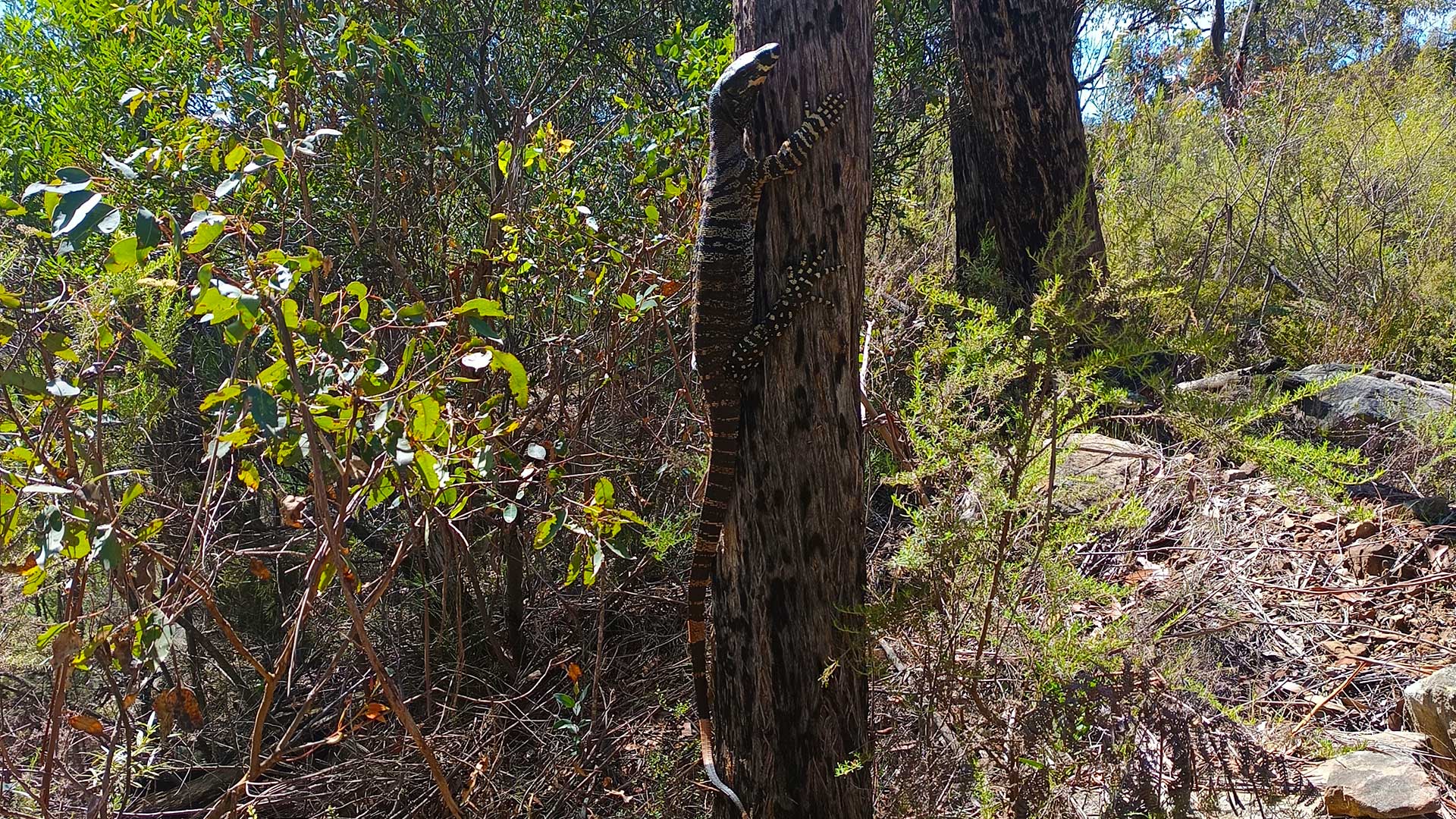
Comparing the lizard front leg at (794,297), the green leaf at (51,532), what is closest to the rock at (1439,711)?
the lizard front leg at (794,297)

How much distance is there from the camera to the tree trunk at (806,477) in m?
2.48

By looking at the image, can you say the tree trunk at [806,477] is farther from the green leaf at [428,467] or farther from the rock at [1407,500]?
Result: the rock at [1407,500]

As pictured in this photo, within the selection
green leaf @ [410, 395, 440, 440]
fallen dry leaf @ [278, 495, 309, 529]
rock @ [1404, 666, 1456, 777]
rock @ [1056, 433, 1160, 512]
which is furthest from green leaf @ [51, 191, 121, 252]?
rock @ [1404, 666, 1456, 777]

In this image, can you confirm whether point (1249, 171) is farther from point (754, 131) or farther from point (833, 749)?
point (833, 749)

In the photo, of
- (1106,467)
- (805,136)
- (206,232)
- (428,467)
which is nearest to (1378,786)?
(1106,467)

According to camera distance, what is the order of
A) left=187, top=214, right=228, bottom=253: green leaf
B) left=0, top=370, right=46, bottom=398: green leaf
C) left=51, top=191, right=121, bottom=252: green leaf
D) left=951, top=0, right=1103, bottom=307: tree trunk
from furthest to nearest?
left=951, top=0, right=1103, bottom=307: tree trunk < left=0, top=370, right=46, bottom=398: green leaf < left=187, top=214, right=228, bottom=253: green leaf < left=51, top=191, right=121, bottom=252: green leaf

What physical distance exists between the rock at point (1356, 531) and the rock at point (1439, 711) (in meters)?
1.11

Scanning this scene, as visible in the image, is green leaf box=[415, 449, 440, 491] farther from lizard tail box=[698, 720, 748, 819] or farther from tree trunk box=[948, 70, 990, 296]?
tree trunk box=[948, 70, 990, 296]

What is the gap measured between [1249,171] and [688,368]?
4.63 m

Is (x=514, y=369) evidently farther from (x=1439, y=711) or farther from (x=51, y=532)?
(x=1439, y=711)

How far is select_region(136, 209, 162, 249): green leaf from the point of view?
168 cm

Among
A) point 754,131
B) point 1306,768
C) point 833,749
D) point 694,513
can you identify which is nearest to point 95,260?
point 694,513

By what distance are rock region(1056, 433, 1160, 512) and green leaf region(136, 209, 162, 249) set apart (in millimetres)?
2789

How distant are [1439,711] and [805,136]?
9.52 feet
